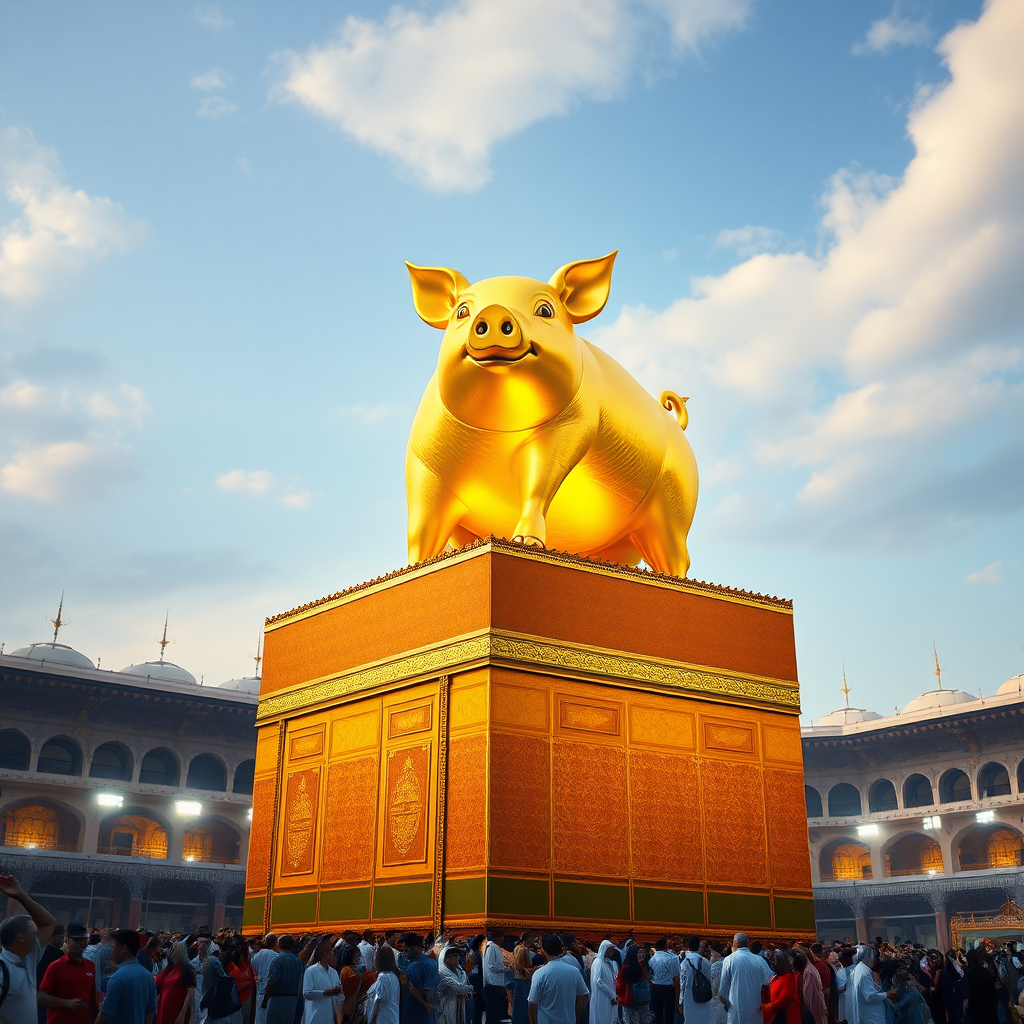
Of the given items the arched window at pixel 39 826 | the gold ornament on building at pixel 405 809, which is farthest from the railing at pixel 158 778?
the gold ornament on building at pixel 405 809

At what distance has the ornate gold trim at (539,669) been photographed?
420 inches

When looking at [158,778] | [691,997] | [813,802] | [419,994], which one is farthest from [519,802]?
[813,802]

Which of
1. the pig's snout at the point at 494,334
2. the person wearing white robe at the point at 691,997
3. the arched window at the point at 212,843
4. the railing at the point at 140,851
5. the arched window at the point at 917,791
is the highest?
the pig's snout at the point at 494,334

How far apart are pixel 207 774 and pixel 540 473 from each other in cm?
2363

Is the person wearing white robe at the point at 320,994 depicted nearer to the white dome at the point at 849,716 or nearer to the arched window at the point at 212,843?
the arched window at the point at 212,843

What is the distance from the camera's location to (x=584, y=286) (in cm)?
1212

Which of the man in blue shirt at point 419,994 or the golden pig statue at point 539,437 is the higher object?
the golden pig statue at point 539,437

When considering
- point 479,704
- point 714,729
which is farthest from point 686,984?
point 714,729

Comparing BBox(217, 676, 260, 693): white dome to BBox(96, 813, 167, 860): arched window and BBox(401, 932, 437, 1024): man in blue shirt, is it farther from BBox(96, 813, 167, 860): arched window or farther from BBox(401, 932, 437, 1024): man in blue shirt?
BBox(401, 932, 437, 1024): man in blue shirt

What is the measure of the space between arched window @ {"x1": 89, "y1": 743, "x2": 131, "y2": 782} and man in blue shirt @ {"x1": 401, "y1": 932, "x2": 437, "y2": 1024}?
25.2 m

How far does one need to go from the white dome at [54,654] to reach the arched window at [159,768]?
305cm

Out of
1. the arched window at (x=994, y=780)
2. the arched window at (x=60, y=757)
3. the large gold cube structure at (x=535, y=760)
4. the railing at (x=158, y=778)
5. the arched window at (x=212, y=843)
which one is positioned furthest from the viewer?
the arched window at (x=994, y=780)

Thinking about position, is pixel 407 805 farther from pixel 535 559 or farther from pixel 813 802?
pixel 813 802

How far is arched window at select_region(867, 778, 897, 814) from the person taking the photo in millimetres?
34531
